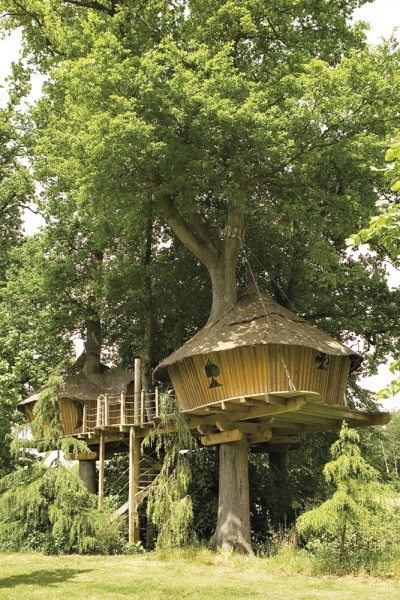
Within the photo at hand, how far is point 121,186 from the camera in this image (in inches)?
717

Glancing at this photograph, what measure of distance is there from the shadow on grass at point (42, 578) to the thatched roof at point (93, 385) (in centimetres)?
827

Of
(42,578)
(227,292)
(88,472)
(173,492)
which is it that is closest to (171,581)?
(42,578)

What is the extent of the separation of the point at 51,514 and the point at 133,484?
3.62 meters

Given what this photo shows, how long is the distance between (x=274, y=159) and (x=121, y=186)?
4520 millimetres

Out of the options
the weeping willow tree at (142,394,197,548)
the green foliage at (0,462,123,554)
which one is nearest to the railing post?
the weeping willow tree at (142,394,197,548)

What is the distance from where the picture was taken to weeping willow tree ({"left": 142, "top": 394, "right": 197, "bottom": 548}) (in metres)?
16.1

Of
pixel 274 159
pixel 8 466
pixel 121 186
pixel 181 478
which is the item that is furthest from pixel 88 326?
pixel 274 159

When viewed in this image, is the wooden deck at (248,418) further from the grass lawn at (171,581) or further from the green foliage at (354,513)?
the grass lawn at (171,581)

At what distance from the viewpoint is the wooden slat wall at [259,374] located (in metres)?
15.4

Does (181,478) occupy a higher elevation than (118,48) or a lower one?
lower

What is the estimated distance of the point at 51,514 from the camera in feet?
52.6

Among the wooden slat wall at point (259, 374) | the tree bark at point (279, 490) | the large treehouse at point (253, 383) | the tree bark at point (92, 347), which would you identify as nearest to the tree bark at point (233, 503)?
the large treehouse at point (253, 383)

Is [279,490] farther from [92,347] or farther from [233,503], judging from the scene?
[92,347]

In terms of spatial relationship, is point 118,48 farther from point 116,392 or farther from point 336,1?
point 116,392
